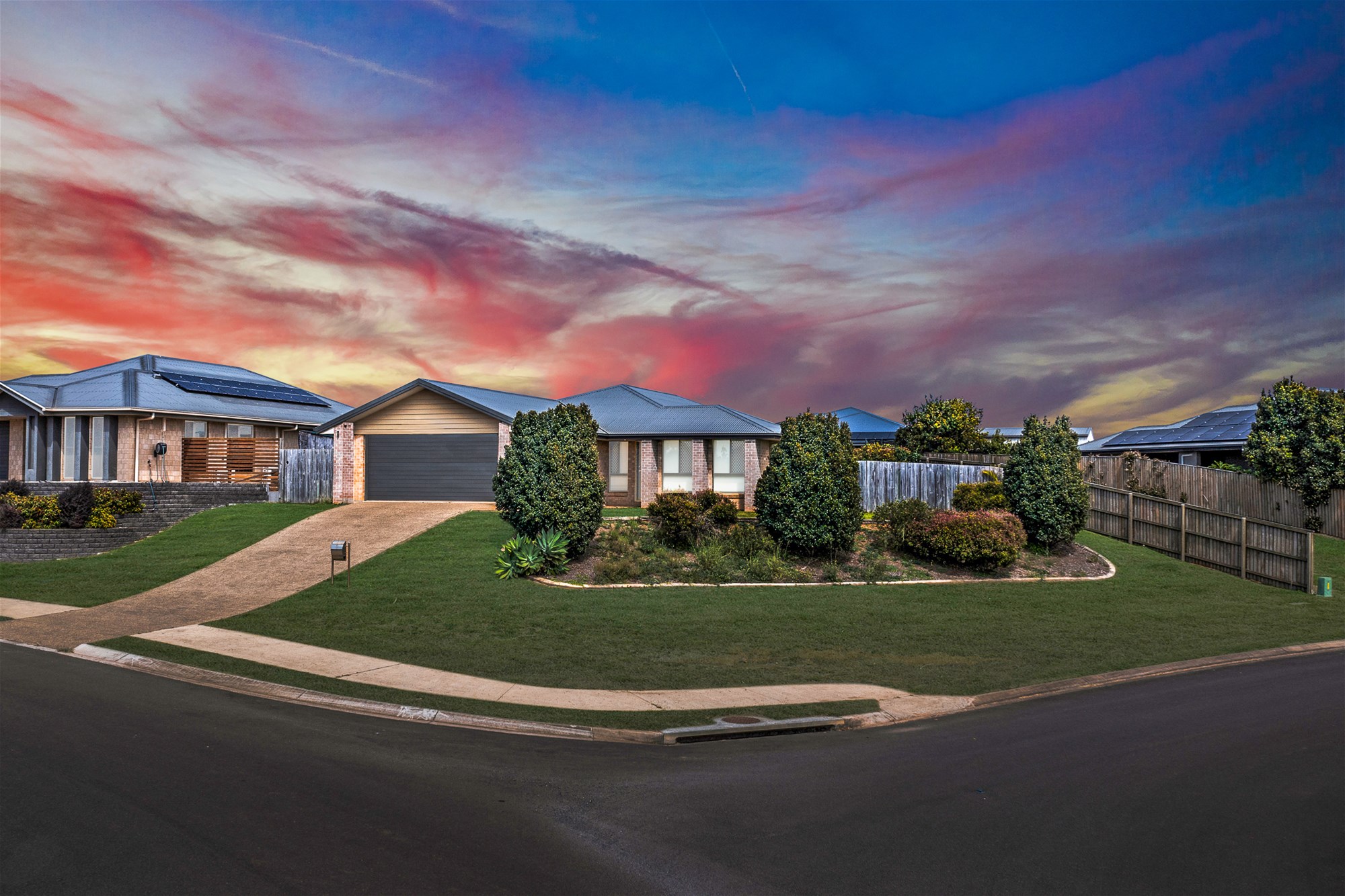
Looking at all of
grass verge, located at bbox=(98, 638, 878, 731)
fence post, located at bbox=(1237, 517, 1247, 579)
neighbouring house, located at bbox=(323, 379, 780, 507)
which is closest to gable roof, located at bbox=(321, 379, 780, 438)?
neighbouring house, located at bbox=(323, 379, 780, 507)

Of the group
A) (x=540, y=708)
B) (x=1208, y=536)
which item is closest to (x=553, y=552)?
(x=540, y=708)

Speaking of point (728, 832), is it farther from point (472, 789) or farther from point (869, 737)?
point (869, 737)

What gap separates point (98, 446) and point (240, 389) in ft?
22.7

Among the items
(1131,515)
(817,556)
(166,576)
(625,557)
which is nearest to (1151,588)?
(1131,515)

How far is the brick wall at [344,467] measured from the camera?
30.9 meters

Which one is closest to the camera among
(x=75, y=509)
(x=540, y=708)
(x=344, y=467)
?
(x=540, y=708)

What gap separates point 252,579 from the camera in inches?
760

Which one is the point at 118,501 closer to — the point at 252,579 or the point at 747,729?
the point at 252,579

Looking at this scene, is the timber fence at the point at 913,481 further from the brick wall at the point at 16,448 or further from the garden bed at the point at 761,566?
the brick wall at the point at 16,448

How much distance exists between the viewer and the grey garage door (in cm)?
3017

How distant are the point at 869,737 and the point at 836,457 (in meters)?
12.2

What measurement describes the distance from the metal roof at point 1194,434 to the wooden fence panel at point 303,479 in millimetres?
32351

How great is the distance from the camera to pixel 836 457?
67.2 ft

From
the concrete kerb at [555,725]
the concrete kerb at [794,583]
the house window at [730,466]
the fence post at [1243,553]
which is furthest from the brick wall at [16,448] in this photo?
the fence post at [1243,553]
